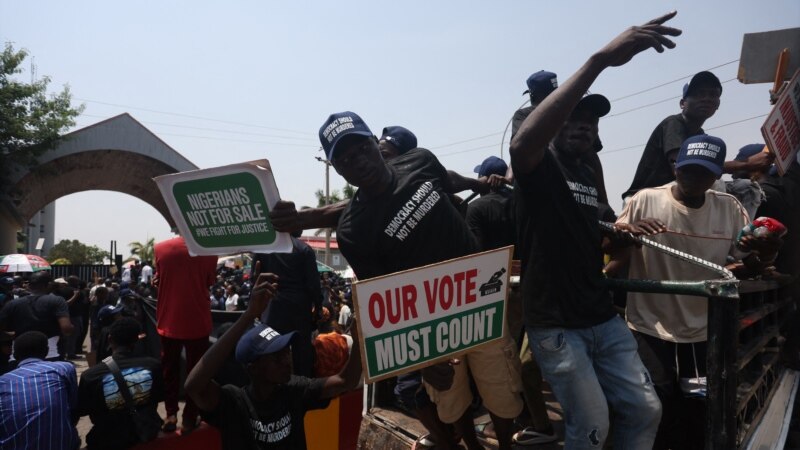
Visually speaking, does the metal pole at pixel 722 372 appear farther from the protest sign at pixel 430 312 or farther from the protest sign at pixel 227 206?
the protest sign at pixel 227 206

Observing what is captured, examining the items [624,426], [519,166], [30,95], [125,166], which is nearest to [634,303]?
[624,426]

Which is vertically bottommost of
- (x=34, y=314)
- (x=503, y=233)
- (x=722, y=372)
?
(x=34, y=314)

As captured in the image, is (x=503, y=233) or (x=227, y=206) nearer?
(x=227, y=206)

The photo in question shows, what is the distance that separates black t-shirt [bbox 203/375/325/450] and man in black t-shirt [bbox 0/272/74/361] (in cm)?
529

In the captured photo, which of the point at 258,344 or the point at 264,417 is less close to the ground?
the point at 258,344

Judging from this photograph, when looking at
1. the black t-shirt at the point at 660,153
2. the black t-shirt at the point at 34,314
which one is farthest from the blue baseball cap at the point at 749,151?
the black t-shirt at the point at 34,314

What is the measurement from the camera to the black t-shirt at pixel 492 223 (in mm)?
3740

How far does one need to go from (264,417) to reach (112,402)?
5.13 ft

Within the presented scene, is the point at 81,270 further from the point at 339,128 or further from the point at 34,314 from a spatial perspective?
the point at 339,128

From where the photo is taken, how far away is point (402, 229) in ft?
8.78

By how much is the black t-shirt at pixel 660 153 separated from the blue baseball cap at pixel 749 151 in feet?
3.75

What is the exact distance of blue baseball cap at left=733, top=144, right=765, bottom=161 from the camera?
509 cm

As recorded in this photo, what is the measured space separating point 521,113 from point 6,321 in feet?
23.1

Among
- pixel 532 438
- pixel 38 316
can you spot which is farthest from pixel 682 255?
pixel 38 316
